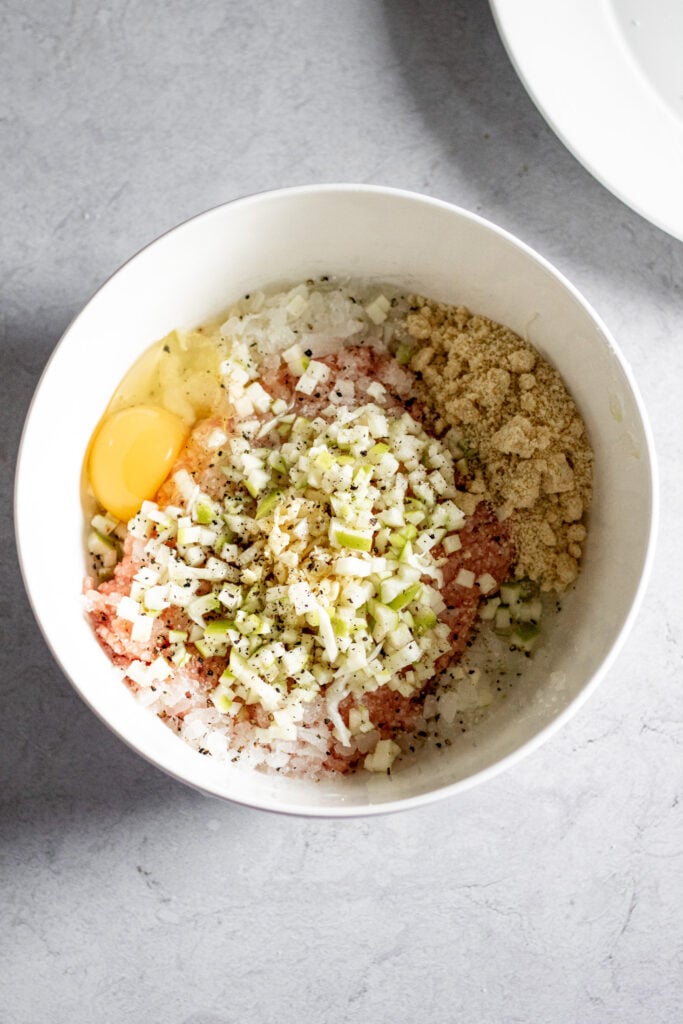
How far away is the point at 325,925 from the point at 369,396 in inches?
41.1

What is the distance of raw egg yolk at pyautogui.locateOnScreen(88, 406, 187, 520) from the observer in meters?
1.59

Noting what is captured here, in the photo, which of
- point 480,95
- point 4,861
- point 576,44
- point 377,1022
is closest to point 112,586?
point 4,861

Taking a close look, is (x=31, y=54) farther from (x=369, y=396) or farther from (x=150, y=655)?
(x=150, y=655)

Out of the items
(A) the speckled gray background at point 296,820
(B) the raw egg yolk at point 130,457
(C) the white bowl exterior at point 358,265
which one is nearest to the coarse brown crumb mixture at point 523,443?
(C) the white bowl exterior at point 358,265

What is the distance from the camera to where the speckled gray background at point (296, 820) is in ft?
5.65

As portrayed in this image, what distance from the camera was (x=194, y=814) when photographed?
1727 mm

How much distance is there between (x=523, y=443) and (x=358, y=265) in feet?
1.55

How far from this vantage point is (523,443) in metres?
1.52

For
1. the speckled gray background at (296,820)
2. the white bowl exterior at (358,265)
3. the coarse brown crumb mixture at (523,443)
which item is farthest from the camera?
the speckled gray background at (296,820)

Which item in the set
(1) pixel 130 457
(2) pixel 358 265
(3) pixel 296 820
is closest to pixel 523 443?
(2) pixel 358 265

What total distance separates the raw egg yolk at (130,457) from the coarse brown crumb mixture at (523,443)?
1.68 feet

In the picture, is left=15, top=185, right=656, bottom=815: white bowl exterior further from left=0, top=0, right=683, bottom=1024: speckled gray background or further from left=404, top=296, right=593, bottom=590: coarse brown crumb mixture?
left=0, top=0, right=683, bottom=1024: speckled gray background

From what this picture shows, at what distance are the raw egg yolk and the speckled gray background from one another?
0.86ft

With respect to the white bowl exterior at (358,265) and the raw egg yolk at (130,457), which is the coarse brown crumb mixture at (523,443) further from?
the raw egg yolk at (130,457)
